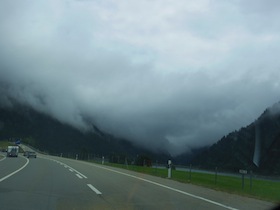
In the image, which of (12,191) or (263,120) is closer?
(12,191)

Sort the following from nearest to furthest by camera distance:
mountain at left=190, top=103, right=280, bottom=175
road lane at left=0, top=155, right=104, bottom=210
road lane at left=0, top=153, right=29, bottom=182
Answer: road lane at left=0, top=155, right=104, bottom=210
mountain at left=190, top=103, right=280, bottom=175
road lane at left=0, top=153, right=29, bottom=182

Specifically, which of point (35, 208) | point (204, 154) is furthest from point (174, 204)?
point (204, 154)

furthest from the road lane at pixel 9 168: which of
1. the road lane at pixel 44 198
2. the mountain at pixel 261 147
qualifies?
the mountain at pixel 261 147

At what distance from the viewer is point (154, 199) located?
586 inches

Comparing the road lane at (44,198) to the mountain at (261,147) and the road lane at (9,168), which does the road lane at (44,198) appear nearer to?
the road lane at (9,168)

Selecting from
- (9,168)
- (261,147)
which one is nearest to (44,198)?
(261,147)

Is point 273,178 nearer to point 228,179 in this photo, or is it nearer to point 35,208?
point 228,179

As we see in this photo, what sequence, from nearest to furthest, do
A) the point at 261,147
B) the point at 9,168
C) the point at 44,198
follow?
the point at 44,198 < the point at 261,147 < the point at 9,168

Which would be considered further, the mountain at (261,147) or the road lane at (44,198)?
the mountain at (261,147)

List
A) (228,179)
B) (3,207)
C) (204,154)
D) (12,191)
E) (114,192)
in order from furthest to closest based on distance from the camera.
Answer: (204,154) → (228,179) → (114,192) → (12,191) → (3,207)

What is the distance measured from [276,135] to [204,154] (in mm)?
27502

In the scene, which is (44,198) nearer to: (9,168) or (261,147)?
(261,147)

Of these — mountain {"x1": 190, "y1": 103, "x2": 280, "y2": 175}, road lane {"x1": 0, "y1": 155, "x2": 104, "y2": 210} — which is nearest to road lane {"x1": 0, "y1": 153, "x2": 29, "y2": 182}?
road lane {"x1": 0, "y1": 155, "x2": 104, "y2": 210}

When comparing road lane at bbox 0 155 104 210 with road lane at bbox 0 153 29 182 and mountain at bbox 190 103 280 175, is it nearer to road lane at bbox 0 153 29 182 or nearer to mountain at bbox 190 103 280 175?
road lane at bbox 0 153 29 182
